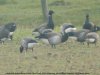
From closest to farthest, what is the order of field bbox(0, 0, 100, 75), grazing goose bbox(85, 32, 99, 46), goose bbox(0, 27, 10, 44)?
1. field bbox(0, 0, 100, 75)
2. grazing goose bbox(85, 32, 99, 46)
3. goose bbox(0, 27, 10, 44)

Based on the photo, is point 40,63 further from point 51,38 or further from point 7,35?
point 7,35

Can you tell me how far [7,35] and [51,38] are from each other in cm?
227

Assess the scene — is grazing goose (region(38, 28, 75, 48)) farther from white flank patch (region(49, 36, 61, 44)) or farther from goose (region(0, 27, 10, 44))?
goose (region(0, 27, 10, 44))

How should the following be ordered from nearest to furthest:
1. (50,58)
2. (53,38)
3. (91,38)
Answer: (50,58) < (53,38) < (91,38)

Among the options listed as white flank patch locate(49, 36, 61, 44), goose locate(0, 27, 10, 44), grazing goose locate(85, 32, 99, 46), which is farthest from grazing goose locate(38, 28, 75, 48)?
goose locate(0, 27, 10, 44)

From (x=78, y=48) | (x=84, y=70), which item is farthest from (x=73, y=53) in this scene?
(x=84, y=70)

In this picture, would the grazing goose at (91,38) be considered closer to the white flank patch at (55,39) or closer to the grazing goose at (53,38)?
the grazing goose at (53,38)

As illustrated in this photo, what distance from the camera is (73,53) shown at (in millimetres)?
15531

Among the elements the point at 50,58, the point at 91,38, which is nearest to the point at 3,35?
the point at 91,38

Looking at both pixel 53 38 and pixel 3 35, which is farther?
pixel 3 35

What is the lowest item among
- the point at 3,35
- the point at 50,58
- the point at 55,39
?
the point at 3,35

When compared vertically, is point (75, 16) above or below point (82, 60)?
below

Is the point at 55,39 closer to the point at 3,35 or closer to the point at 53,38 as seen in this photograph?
the point at 53,38

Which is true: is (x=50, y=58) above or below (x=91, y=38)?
above
